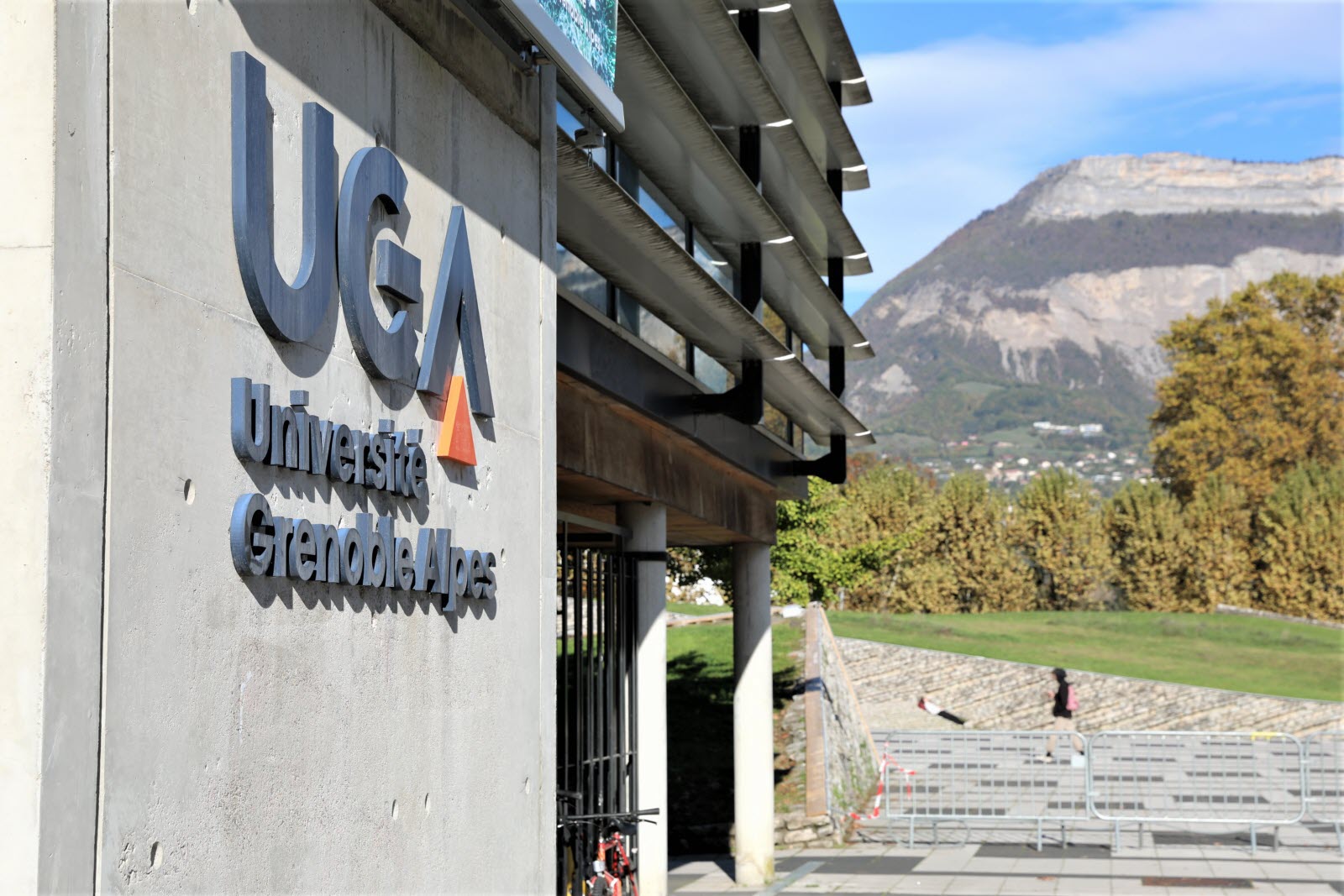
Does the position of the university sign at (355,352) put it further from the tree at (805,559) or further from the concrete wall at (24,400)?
the tree at (805,559)

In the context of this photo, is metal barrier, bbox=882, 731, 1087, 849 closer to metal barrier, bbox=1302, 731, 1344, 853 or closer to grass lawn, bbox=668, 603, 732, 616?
metal barrier, bbox=1302, 731, 1344, 853

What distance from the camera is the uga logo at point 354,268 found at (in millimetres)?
4453

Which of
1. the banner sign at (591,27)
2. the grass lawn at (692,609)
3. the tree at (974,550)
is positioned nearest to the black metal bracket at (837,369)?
the banner sign at (591,27)

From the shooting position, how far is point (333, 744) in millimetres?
4883

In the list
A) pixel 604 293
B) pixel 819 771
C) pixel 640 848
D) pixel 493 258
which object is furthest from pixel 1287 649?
pixel 493 258

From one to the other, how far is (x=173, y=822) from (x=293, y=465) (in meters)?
1.18

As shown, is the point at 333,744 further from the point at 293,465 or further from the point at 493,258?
the point at 493,258

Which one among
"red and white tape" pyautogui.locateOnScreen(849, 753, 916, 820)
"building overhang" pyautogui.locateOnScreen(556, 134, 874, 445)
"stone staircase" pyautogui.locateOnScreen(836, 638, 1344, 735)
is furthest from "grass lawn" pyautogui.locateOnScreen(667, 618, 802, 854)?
Result: "building overhang" pyautogui.locateOnScreen(556, 134, 874, 445)

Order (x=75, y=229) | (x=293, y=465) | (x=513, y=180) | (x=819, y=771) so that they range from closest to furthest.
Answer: (x=75, y=229) → (x=293, y=465) → (x=513, y=180) → (x=819, y=771)

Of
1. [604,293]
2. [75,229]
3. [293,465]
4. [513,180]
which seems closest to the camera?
[75,229]

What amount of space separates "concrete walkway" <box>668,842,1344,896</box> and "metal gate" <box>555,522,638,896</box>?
328 cm

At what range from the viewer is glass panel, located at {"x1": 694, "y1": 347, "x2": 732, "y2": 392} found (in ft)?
39.1

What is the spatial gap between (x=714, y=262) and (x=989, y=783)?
10.6 meters

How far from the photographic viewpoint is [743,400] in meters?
11.5
